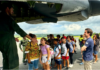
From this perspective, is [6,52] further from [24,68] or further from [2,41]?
[24,68]

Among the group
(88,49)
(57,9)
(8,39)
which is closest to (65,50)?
(88,49)

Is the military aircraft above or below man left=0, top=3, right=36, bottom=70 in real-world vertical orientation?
above

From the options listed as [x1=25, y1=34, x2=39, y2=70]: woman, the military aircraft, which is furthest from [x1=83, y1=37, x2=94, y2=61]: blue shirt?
[x1=25, y1=34, x2=39, y2=70]: woman

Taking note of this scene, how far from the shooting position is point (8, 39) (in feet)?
6.33

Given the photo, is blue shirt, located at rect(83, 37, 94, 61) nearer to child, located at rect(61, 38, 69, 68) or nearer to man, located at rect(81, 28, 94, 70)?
man, located at rect(81, 28, 94, 70)

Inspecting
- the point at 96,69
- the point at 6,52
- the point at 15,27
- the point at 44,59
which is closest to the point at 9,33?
the point at 15,27

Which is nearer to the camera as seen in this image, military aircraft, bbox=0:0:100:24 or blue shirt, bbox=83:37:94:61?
blue shirt, bbox=83:37:94:61

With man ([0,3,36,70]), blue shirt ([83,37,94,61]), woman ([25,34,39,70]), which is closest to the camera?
man ([0,3,36,70])

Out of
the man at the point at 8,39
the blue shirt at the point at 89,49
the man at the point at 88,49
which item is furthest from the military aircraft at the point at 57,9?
the blue shirt at the point at 89,49

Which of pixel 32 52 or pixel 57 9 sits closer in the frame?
pixel 32 52

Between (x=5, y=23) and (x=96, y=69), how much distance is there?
12.3ft

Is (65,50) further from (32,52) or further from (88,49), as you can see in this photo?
(32,52)

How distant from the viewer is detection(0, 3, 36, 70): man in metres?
1.92

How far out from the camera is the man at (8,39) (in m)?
1.92
